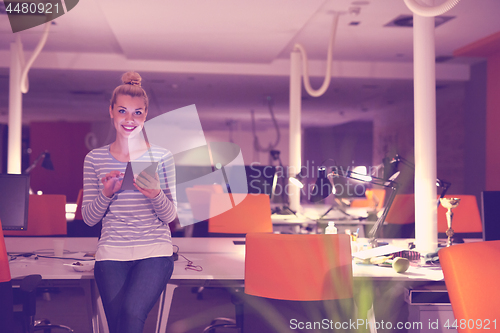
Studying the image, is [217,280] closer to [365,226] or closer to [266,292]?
[266,292]

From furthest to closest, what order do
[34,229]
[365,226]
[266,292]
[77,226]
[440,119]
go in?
1. [440,119]
2. [365,226]
3. [77,226]
4. [34,229]
5. [266,292]

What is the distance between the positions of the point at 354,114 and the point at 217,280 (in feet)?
37.9

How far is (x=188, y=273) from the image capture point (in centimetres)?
199

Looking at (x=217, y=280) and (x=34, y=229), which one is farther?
(x=34, y=229)

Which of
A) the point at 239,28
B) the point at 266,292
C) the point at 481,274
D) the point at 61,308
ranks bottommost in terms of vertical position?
the point at 61,308

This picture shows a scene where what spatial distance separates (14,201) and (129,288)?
112 centimetres

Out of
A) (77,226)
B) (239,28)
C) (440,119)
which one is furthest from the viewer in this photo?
(440,119)

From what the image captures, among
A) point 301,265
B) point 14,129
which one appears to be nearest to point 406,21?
point 301,265

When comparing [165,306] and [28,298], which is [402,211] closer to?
[165,306]

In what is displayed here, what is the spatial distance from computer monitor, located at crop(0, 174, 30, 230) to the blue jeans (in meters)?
0.88

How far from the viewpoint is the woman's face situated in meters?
1.93

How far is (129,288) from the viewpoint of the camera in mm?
1717

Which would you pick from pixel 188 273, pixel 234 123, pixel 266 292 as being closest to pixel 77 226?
pixel 188 273

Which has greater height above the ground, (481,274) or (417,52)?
(417,52)
